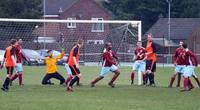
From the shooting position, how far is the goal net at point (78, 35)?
114ft

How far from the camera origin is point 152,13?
9125 cm

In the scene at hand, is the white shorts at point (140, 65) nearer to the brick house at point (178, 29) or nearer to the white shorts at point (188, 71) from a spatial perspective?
the white shorts at point (188, 71)

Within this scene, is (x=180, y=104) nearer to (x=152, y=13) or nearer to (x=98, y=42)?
(x=98, y=42)

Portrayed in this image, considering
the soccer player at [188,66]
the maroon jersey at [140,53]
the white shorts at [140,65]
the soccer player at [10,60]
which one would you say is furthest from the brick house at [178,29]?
the soccer player at [10,60]

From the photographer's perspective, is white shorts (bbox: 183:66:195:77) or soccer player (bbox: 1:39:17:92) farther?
white shorts (bbox: 183:66:195:77)

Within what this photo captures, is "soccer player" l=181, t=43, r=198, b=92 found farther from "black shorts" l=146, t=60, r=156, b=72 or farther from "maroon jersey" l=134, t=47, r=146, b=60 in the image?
"maroon jersey" l=134, t=47, r=146, b=60

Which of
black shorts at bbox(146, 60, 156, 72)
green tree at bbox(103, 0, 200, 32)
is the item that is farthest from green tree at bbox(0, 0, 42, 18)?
black shorts at bbox(146, 60, 156, 72)

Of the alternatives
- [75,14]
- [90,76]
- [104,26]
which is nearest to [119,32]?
[104,26]

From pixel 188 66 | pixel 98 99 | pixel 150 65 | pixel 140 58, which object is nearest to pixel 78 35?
pixel 140 58

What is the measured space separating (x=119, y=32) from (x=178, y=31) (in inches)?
2014

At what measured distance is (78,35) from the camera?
39281 millimetres

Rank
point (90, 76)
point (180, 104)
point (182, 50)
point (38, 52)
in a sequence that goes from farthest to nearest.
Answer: point (38, 52) < point (90, 76) < point (182, 50) < point (180, 104)

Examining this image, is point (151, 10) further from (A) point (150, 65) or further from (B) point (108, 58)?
(B) point (108, 58)

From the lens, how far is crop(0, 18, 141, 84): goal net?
1364 inches
